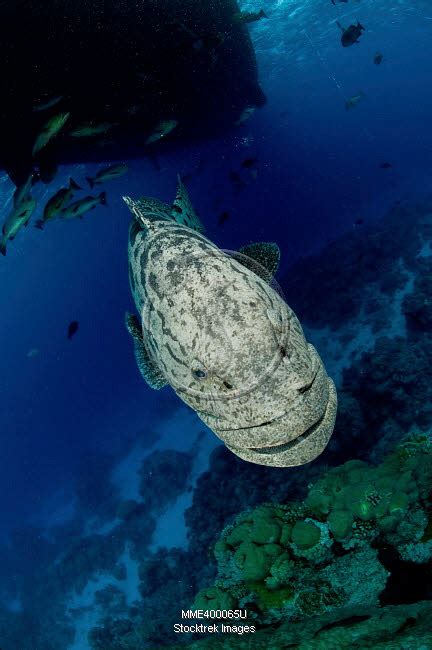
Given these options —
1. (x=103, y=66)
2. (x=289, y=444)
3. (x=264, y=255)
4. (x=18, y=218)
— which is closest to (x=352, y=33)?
(x=103, y=66)

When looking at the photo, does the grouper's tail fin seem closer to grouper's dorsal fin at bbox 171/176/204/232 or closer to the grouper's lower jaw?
grouper's dorsal fin at bbox 171/176/204/232

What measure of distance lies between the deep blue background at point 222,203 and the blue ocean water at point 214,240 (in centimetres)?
38

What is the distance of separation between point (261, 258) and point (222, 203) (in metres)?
52.4

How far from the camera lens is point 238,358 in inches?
83.1

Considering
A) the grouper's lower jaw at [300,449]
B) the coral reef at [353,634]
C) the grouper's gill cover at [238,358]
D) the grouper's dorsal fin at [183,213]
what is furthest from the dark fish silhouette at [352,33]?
the coral reef at [353,634]

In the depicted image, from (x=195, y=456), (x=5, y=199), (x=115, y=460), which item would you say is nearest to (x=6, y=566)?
(x=115, y=460)

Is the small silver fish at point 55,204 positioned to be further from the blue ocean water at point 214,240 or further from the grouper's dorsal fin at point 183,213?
the blue ocean water at point 214,240

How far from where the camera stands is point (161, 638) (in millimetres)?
8914

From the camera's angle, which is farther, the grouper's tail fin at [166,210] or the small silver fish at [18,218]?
the small silver fish at [18,218]

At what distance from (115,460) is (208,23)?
77.8ft

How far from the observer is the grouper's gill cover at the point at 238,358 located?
212 centimetres

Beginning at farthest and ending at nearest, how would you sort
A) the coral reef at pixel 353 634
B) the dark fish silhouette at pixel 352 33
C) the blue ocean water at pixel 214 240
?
the blue ocean water at pixel 214 240, the dark fish silhouette at pixel 352 33, the coral reef at pixel 353 634

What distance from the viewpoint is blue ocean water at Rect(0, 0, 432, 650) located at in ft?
55.9

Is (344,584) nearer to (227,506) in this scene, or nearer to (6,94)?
(227,506)
